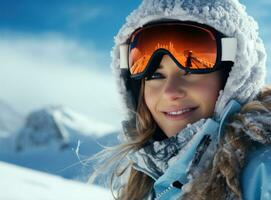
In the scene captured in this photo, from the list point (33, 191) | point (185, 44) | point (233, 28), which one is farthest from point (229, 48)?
point (33, 191)

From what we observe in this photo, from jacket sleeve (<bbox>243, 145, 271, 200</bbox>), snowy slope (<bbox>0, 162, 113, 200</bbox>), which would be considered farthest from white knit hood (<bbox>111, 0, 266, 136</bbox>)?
snowy slope (<bbox>0, 162, 113, 200</bbox>)

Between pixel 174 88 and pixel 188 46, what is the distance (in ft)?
0.75

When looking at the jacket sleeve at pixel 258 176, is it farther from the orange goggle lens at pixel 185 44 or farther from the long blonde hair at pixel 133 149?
the long blonde hair at pixel 133 149

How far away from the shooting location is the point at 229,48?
2.53m

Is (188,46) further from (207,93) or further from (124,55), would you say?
(124,55)

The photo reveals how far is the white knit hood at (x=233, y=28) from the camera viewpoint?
2463 millimetres

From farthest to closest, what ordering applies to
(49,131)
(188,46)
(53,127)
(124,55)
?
(49,131), (53,127), (124,55), (188,46)

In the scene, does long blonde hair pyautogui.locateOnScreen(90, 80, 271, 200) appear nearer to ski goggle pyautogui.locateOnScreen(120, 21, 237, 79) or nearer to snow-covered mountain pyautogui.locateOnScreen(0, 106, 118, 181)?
ski goggle pyautogui.locateOnScreen(120, 21, 237, 79)

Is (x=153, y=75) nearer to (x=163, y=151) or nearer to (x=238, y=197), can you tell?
(x=163, y=151)

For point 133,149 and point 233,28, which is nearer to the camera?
point 233,28

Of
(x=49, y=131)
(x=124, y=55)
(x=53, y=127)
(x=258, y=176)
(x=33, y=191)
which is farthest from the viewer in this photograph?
(x=49, y=131)

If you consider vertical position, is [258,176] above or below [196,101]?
below

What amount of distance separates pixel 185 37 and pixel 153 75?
0.23 meters

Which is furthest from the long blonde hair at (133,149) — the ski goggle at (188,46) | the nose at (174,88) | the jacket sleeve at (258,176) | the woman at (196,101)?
the jacket sleeve at (258,176)
